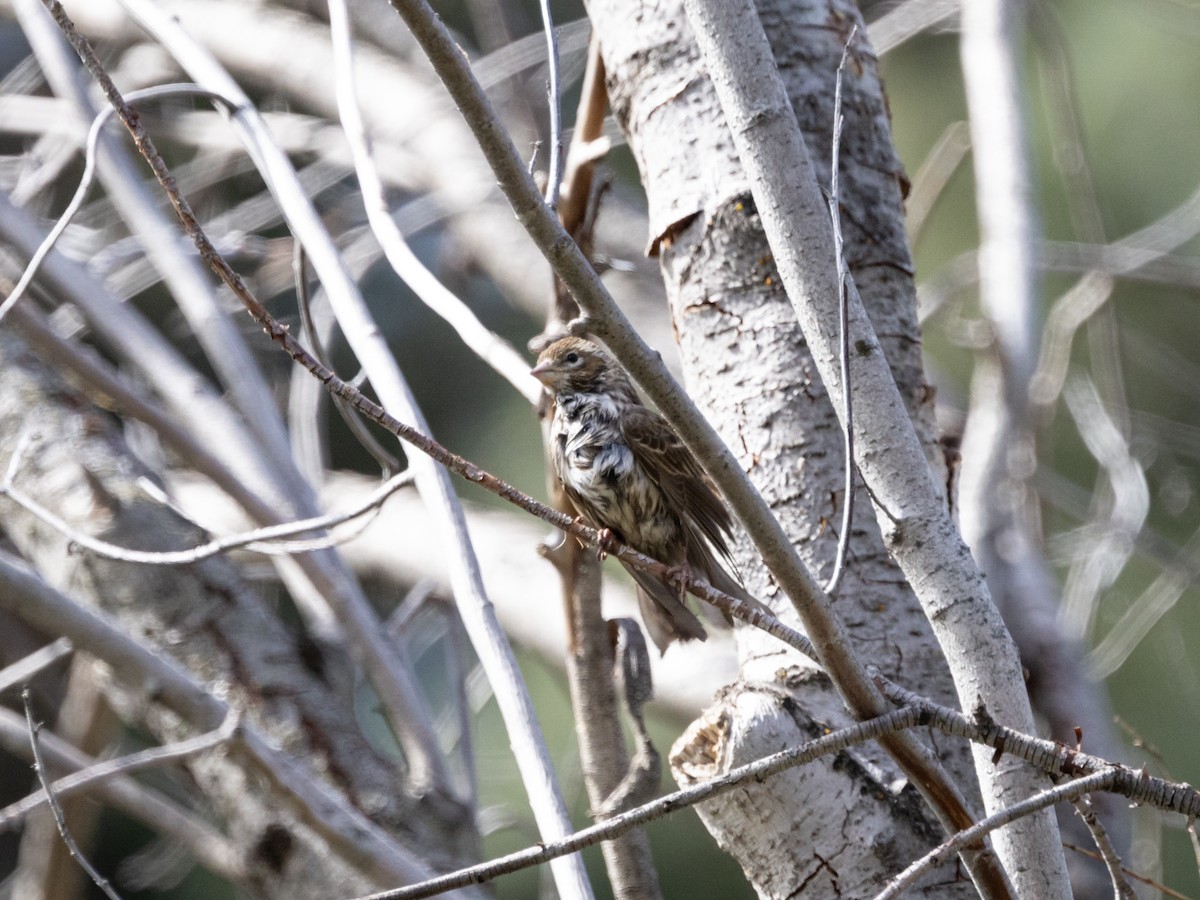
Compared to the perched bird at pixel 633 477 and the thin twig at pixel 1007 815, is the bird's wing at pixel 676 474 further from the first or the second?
the thin twig at pixel 1007 815

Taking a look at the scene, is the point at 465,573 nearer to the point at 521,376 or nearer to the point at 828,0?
the point at 521,376

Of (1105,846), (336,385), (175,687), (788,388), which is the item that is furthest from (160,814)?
(1105,846)

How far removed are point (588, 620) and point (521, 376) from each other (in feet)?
1.78

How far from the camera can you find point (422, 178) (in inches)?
260

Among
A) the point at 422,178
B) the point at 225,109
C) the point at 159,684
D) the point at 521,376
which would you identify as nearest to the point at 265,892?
the point at 159,684

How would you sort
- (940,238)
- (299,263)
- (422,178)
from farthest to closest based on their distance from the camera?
(940,238)
(422,178)
(299,263)

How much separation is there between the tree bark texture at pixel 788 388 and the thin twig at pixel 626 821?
697mm

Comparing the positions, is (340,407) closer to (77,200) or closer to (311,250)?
(311,250)

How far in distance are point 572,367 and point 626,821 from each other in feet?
7.27

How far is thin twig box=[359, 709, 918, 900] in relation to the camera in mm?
1451

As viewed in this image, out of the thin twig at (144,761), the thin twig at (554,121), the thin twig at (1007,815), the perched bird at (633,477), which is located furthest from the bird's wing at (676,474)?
the thin twig at (1007,815)

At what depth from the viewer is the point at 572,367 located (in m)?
3.57

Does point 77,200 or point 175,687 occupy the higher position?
point 77,200

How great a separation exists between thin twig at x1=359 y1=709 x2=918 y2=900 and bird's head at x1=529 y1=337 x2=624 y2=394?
2066 mm
